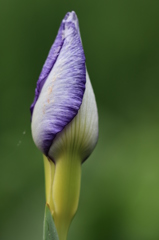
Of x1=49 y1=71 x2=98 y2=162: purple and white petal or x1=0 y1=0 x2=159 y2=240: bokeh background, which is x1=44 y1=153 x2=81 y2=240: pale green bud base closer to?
x1=49 y1=71 x2=98 y2=162: purple and white petal

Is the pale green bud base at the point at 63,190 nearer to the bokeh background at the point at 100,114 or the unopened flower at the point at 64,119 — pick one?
the unopened flower at the point at 64,119

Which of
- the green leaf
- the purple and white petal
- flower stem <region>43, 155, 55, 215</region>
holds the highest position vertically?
the purple and white petal

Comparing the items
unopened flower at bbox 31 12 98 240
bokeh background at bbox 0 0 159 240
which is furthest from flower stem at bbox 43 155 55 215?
bokeh background at bbox 0 0 159 240

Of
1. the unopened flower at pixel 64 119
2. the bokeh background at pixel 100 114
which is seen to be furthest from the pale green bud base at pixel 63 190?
the bokeh background at pixel 100 114

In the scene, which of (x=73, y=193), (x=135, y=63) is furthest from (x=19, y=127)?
(x=73, y=193)

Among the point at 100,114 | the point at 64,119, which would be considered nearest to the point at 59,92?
the point at 64,119

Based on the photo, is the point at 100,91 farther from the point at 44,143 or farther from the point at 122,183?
the point at 44,143

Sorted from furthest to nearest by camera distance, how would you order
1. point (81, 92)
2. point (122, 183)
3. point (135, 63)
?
1. point (135, 63)
2. point (122, 183)
3. point (81, 92)

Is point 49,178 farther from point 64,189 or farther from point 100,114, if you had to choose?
point 100,114

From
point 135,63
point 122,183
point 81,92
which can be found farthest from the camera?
point 135,63
